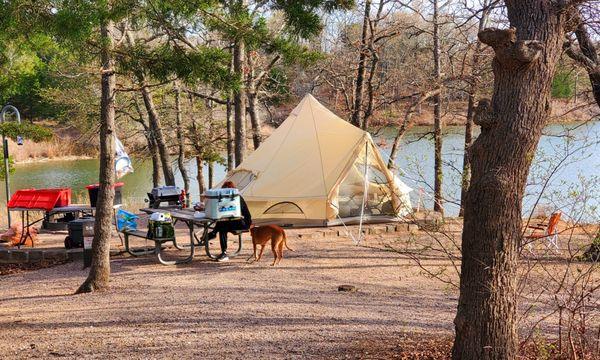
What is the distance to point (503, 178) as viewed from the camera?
3.67 m

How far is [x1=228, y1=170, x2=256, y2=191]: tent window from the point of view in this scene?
11927mm

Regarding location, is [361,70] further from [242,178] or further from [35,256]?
[35,256]

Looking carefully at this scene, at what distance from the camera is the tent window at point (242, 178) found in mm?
11927

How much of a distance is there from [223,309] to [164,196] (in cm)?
540

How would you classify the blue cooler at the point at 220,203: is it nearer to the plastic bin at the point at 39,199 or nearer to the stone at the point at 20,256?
the plastic bin at the point at 39,199

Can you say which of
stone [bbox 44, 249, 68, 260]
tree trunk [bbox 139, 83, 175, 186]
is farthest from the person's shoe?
tree trunk [bbox 139, 83, 175, 186]

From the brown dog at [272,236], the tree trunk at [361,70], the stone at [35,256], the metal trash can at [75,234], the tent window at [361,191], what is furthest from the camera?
the tree trunk at [361,70]

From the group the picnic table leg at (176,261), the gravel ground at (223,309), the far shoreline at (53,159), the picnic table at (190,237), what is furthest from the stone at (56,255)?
the far shoreline at (53,159)

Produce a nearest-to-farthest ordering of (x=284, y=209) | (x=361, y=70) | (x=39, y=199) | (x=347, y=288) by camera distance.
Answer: (x=347, y=288) → (x=39, y=199) → (x=284, y=209) → (x=361, y=70)

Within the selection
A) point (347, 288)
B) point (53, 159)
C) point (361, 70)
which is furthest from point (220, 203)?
point (53, 159)

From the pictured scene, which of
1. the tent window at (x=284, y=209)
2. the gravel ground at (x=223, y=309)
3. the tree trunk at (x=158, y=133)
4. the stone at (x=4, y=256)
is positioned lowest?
the gravel ground at (x=223, y=309)

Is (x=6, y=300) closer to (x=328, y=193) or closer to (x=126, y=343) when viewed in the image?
(x=126, y=343)

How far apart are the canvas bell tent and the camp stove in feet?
3.85

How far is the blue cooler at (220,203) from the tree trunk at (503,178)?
492cm
